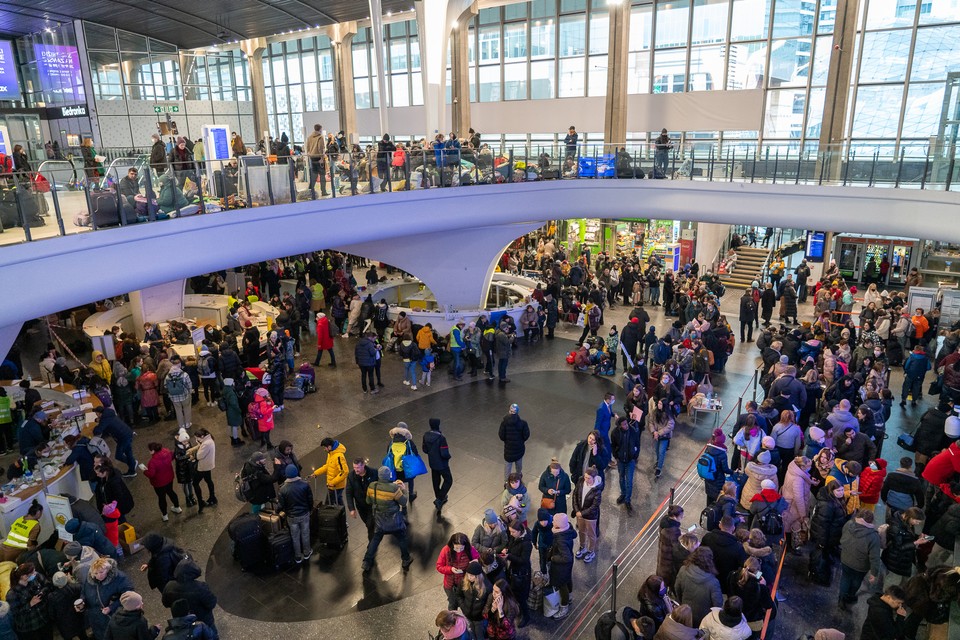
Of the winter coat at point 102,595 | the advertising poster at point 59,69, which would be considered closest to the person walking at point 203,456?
the winter coat at point 102,595

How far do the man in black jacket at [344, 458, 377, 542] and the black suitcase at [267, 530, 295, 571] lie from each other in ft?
2.82

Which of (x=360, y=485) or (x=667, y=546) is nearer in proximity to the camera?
(x=667, y=546)

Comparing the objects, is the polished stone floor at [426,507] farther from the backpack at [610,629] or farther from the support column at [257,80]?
the support column at [257,80]

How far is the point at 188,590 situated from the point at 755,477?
6202mm

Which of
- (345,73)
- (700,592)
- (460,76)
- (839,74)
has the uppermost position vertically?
(345,73)

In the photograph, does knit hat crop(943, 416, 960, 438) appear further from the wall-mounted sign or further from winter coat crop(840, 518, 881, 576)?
the wall-mounted sign

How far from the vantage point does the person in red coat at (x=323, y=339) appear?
14719 mm

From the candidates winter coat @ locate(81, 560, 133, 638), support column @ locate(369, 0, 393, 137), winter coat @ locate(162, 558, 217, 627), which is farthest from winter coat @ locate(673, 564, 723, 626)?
support column @ locate(369, 0, 393, 137)

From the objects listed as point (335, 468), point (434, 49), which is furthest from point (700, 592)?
point (434, 49)

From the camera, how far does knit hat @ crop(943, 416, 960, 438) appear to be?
8688 mm

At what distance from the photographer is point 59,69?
2197 cm

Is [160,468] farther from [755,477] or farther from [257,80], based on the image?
[257,80]

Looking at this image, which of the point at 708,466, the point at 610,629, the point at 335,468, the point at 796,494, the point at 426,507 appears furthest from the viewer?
the point at 426,507

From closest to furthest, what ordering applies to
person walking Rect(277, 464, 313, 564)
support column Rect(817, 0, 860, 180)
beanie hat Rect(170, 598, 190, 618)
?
beanie hat Rect(170, 598, 190, 618)
person walking Rect(277, 464, 313, 564)
support column Rect(817, 0, 860, 180)
